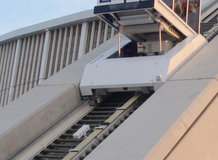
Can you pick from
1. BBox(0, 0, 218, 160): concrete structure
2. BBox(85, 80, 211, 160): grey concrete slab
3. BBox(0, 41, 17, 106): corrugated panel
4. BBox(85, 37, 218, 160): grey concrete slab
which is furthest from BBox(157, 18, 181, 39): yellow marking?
BBox(0, 41, 17, 106): corrugated panel

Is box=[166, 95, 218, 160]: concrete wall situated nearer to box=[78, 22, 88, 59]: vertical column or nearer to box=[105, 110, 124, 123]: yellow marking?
box=[105, 110, 124, 123]: yellow marking

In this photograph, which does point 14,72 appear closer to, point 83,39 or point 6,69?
point 6,69

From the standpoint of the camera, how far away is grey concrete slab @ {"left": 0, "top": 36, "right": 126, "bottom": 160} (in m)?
5.35

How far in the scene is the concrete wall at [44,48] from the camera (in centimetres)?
1257

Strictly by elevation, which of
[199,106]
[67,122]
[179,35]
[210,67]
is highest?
[179,35]

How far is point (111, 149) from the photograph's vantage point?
4.07 metres

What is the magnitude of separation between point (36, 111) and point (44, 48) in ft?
27.1

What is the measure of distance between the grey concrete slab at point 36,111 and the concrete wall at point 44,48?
17.9ft

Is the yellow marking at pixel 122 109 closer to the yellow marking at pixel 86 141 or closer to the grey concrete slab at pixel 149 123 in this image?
the yellow marking at pixel 86 141

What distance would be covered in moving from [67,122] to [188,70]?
1.84 meters

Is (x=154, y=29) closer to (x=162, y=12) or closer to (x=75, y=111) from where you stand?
(x=162, y=12)

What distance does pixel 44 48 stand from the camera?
13828 mm

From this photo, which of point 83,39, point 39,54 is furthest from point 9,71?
point 83,39

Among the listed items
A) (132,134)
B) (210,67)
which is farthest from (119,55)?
(132,134)
